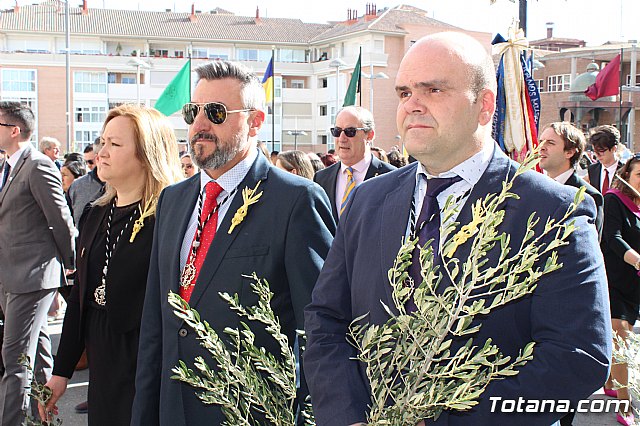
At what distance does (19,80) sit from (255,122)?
199 ft

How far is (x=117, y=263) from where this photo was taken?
342cm

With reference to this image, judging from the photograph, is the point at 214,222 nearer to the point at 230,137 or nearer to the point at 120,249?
the point at 230,137

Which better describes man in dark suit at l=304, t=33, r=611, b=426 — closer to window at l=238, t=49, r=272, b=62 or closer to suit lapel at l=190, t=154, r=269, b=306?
suit lapel at l=190, t=154, r=269, b=306

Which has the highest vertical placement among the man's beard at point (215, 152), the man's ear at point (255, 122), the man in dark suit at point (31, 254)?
the man's ear at point (255, 122)

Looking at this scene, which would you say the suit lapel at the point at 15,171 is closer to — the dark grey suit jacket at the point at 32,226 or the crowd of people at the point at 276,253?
the dark grey suit jacket at the point at 32,226

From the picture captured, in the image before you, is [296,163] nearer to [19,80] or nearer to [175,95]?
[175,95]

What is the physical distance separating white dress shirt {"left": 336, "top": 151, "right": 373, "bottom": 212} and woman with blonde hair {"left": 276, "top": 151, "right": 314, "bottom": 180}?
0.86 m

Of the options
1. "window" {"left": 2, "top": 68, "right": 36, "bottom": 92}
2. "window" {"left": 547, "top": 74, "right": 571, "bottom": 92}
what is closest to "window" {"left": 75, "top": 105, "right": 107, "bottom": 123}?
"window" {"left": 2, "top": 68, "right": 36, "bottom": 92}

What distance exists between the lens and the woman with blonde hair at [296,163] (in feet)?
24.5

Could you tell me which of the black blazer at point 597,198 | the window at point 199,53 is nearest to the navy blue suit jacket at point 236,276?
the black blazer at point 597,198

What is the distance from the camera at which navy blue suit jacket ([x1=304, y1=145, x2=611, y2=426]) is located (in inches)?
68.3

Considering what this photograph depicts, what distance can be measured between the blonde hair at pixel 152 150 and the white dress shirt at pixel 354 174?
285cm

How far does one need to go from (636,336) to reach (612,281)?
4260mm

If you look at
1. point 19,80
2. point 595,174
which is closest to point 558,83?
point 19,80
